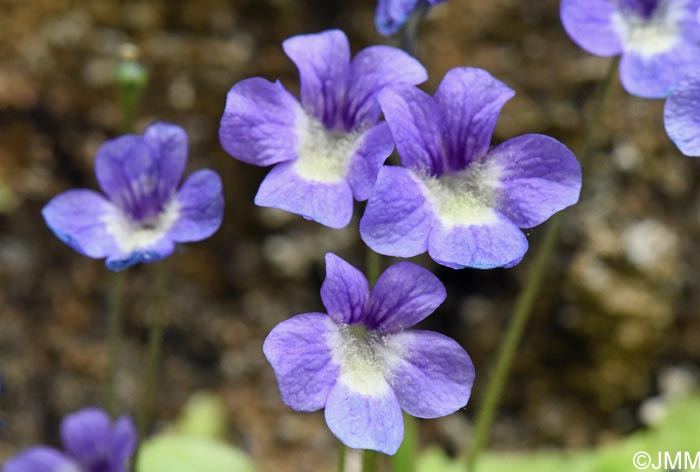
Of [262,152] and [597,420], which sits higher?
[262,152]

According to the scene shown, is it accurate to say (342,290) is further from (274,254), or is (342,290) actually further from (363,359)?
(274,254)

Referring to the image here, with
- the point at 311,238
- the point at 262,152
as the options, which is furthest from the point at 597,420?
the point at 262,152

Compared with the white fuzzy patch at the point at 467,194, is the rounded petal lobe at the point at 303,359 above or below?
below

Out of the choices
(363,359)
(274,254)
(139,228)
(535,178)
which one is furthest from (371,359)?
(274,254)

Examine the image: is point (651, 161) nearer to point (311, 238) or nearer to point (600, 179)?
point (600, 179)

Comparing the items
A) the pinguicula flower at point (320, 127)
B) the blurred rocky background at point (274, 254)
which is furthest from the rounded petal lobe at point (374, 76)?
the blurred rocky background at point (274, 254)

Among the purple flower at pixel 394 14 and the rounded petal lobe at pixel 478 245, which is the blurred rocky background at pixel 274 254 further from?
the rounded petal lobe at pixel 478 245

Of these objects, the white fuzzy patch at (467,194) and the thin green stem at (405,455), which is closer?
the white fuzzy patch at (467,194)
